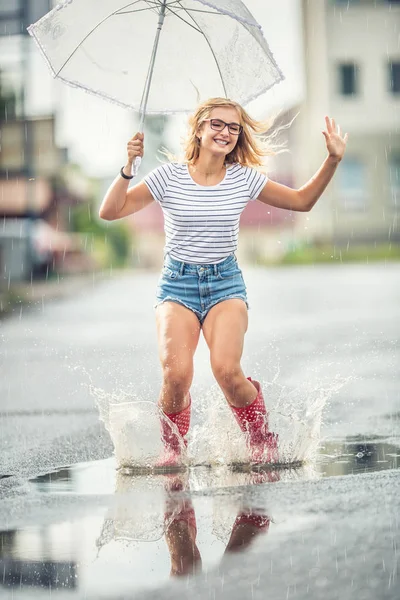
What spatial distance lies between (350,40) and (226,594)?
40431 mm

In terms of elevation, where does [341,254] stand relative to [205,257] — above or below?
below

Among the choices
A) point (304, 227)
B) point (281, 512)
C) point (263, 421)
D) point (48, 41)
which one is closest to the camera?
point (281, 512)

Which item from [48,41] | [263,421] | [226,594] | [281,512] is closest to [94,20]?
[48,41]

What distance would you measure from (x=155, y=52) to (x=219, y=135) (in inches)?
31.4

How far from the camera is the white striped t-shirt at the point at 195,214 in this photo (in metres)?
5.52

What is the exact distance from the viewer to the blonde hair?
5664mm

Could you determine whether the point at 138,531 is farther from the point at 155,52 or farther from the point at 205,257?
the point at 155,52

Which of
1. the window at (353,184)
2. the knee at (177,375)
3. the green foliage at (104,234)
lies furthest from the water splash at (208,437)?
the green foliage at (104,234)

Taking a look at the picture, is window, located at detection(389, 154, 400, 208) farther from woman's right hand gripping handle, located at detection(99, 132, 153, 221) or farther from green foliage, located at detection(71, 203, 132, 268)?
woman's right hand gripping handle, located at detection(99, 132, 153, 221)

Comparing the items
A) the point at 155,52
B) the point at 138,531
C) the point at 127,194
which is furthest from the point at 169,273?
the point at 138,531

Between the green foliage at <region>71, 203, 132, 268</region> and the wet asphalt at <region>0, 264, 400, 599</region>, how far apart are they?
134ft

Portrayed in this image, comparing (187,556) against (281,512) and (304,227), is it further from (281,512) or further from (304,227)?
(304,227)

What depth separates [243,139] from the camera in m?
5.80

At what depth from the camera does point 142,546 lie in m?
4.02
